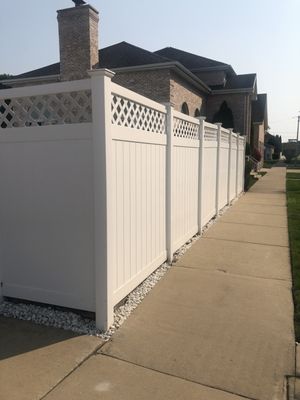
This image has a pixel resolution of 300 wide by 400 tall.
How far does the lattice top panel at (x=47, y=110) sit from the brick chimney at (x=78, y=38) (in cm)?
1357

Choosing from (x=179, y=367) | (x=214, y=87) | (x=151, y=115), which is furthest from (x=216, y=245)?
(x=214, y=87)

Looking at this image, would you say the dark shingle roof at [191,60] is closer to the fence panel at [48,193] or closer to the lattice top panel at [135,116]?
the lattice top panel at [135,116]

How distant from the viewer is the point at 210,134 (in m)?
8.33

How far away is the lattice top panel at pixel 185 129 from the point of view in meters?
5.76

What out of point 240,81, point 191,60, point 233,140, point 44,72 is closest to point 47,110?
point 233,140

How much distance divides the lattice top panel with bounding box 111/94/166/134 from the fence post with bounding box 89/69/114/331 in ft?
0.78

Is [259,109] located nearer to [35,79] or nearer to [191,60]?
[191,60]

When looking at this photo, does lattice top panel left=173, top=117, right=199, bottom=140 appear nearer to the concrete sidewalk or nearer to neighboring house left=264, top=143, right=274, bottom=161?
the concrete sidewalk

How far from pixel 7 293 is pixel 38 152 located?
1.63 metres

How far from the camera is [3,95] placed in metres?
3.77

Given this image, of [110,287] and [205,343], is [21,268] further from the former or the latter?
[205,343]

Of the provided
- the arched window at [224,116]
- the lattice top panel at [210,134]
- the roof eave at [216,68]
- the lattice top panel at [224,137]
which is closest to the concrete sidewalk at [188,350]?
the lattice top panel at [210,134]

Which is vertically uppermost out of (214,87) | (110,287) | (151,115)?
(214,87)

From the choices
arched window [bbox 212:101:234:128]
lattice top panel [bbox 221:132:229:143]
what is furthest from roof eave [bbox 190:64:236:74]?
lattice top panel [bbox 221:132:229:143]
